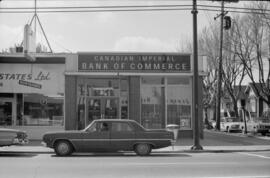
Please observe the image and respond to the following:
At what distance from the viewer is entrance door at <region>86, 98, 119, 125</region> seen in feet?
87.8

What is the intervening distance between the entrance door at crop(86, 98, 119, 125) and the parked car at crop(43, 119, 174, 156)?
8714 millimetres

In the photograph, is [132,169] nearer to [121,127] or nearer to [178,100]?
[121,127]

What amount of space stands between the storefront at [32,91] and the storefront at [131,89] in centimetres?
72

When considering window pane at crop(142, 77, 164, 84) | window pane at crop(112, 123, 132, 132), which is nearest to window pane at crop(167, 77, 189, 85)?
window pane at crop(142, 77, 164, 84)

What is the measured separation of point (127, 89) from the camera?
26844mm

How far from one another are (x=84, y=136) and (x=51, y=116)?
880 centimetres

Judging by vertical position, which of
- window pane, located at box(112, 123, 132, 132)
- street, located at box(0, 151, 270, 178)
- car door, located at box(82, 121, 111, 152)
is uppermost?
window pane, located at box(112, 123, 132, 132)

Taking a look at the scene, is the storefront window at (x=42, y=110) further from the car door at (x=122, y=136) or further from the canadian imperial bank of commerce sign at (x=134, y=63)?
the car door at (x=122, y=136)

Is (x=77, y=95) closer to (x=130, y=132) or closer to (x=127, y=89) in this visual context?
(x=127, y=89)

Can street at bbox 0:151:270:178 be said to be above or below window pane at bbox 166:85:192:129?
below

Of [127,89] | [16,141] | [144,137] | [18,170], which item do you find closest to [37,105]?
[127,89]

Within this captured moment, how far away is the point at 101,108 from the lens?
1057 inches

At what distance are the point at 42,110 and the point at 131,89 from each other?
541 centimetres

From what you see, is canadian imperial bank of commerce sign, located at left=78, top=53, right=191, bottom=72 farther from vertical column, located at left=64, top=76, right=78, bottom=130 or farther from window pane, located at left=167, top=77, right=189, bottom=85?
vertical column, located at left=64, top=76, right=78, bottom=130
